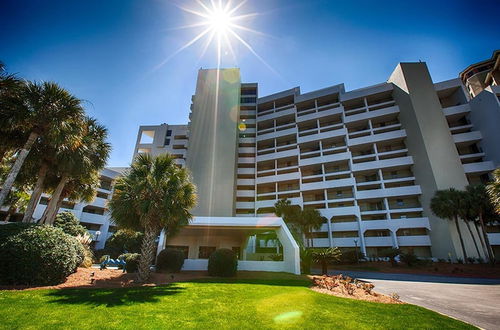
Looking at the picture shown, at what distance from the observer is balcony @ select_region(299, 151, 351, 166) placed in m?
40.6

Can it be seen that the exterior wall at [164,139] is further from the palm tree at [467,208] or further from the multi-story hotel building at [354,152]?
the palm tree at [467,208]

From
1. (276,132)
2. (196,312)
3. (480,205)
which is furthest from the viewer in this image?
(276,132)

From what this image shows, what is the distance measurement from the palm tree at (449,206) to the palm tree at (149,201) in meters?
33.3

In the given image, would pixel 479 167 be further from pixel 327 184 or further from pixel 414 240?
pixel 327 184

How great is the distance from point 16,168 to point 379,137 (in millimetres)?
46460

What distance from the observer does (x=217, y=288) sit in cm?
979

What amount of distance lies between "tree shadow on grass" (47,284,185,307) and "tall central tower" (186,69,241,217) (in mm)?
28915

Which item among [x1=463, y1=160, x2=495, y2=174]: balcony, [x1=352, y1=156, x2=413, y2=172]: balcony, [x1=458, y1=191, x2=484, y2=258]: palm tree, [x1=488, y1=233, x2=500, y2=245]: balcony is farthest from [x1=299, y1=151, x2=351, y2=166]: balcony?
[x1=488, y1=233, x2=500, y2=245]: balcony

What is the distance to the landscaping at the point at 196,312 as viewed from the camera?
5133 millimetres

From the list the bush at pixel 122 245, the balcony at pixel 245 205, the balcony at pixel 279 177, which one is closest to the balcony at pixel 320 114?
the balcony at pixel 279 177

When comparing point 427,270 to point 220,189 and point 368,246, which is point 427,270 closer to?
point 368,246

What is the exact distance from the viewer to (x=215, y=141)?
144 feet

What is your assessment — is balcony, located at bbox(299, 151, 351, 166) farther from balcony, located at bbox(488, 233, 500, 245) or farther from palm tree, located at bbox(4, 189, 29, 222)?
palm tree, located at bbox(4, 189, 29, 222)

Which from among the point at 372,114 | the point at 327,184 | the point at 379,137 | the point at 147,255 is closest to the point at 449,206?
the point at 379,137
